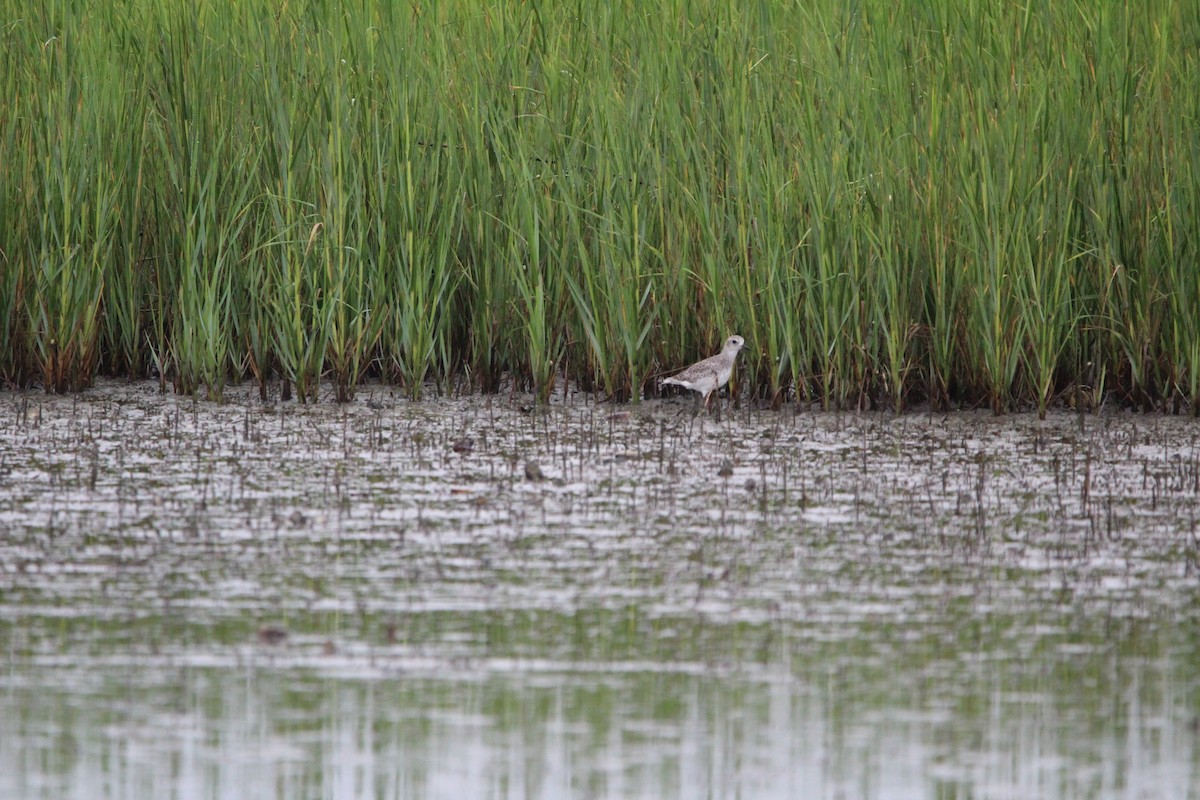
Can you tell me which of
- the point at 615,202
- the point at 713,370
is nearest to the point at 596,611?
the point at 713,370

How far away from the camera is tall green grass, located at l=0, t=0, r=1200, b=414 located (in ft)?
25.5

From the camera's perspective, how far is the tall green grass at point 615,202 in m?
7.78

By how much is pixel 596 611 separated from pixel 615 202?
3.75m

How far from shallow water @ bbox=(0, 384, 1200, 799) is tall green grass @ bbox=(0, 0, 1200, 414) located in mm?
552

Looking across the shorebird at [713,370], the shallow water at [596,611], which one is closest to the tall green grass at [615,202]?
the shorebird at [713,370]

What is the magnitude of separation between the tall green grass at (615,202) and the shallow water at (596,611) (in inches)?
21.7

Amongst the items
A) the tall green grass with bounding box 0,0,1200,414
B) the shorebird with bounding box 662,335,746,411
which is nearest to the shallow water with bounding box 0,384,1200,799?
the shorebird with bounding box 662,335,746,411

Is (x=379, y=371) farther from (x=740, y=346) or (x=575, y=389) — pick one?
(x=740, y=346)

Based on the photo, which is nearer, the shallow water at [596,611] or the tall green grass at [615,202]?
the shallow water at [596,611]

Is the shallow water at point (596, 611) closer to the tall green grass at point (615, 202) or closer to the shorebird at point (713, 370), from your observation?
the shorebird at point (713, 370)

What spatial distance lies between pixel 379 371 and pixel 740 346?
1824mm

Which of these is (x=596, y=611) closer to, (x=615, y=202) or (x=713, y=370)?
(x=713, y=370)

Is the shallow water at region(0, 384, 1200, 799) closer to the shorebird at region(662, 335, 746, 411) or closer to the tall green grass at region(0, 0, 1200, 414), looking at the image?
the shorebird at region(662, 335, 746, 411)

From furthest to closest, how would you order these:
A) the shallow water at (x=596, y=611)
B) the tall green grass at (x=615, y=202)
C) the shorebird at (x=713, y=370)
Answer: the tall green grass at (x=615, y=202), the shorebird at (x=713, y=370), the shallow water at (x=596, y=611)
